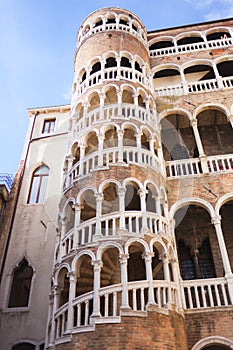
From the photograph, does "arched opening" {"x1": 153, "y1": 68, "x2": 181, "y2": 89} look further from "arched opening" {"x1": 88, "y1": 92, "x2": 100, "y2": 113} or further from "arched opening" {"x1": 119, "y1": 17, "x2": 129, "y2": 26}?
"arched opening" {"x1": 88, "y1": 92, "x2": 100, "y2": 113}

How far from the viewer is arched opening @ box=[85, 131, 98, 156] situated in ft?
42.5

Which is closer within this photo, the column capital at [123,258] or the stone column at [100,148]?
the column capital at [123,258]

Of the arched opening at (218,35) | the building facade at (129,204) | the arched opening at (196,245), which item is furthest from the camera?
the arched opening at (218,35)

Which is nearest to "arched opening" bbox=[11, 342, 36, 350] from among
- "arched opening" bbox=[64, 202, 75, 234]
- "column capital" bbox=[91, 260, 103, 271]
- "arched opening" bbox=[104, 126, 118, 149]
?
"arched opening" bbox=[64, 202, 75, 234]

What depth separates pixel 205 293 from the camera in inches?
406

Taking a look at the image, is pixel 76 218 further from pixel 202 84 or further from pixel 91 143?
pixel 202 84

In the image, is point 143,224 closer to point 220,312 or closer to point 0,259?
point 220,312

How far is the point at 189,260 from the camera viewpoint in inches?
509

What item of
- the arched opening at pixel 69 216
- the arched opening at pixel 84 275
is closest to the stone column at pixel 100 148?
the arched opening at pixel 69 216

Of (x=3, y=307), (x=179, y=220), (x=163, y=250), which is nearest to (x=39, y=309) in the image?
(x=3, y=307)

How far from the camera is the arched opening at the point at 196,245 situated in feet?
40.9

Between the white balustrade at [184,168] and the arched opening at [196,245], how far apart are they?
1473 millimetres

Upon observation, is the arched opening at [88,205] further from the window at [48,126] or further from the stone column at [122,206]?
the window at [48,126]

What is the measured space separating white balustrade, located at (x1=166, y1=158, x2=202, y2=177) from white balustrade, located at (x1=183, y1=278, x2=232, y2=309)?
14.6 ft
